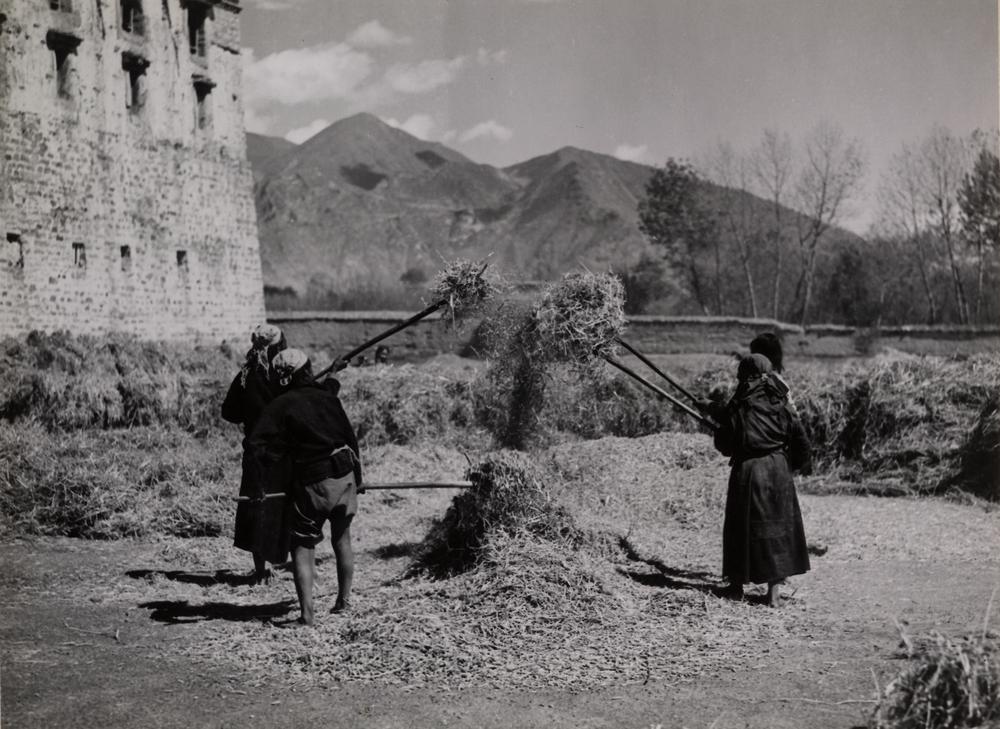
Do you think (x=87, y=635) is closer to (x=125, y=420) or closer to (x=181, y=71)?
(x=125, y=420)

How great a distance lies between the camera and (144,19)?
20.6 m

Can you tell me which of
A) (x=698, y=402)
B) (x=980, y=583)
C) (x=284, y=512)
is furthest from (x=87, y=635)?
(x=980, y=583)

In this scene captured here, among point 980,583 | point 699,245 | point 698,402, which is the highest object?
point 699,245

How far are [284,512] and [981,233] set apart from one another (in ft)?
90.3

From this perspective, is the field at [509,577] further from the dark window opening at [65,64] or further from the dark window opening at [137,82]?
the dark window opening at [137,82]

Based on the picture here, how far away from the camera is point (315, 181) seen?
7081 cm

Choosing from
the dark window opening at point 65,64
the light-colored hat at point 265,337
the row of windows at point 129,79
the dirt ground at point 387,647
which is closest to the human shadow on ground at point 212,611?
the dirt ground at point 387,647

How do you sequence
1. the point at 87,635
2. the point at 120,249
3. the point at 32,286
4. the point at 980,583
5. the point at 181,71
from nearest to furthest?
the point at 87,635, the point at 980,583, the point at 32,286, the point at 120,249, the point at 181,71

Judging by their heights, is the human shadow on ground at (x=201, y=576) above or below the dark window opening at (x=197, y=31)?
below

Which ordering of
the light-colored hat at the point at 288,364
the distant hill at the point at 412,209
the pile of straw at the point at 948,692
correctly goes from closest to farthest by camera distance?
the pile of straw at the point at 948,692 → the light-colored hat at the point at 288,364 → the distant hill at the point at 412,209

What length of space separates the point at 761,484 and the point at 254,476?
3.23 m

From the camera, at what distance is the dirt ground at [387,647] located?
13.7 ft

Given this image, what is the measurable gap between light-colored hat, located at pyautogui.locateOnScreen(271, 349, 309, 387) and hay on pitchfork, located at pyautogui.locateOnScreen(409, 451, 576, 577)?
5.39 feet

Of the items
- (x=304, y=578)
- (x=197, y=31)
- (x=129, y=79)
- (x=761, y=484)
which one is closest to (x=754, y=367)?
(x=761, y=484)
